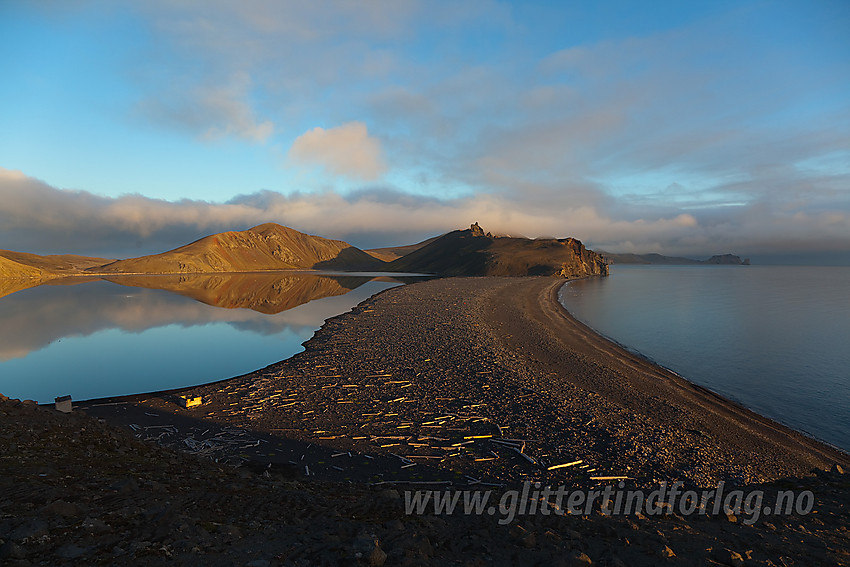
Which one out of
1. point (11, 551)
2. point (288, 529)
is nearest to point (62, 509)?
point (11, 551)

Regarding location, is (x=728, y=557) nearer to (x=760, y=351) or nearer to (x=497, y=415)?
(x=497, y=415)

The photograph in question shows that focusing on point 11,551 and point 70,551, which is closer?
point 11,551

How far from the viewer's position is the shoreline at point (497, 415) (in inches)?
426

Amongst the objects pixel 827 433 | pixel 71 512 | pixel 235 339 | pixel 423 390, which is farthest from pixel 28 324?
pixel 827 433

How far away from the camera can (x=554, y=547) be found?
18.1ft

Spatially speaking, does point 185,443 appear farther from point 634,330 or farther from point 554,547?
point 634,330

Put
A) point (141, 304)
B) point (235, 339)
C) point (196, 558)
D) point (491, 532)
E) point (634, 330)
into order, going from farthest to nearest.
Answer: point (141, 304) → point (634, 330) → point (235, 339) → point (491, 532) → point (196, 558)

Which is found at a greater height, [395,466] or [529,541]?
[529,541]

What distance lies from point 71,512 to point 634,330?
43837mm

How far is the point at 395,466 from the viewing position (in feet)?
34.4

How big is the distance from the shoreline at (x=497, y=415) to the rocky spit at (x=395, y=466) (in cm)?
10

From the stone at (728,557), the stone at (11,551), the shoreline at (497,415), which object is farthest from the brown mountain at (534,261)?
the stone at (11,551)

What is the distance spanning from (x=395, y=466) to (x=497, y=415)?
5127 mm

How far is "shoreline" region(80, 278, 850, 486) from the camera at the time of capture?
35.5 feet
